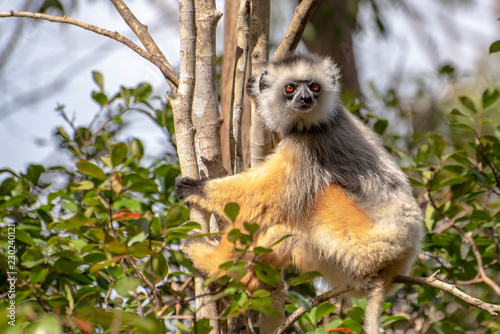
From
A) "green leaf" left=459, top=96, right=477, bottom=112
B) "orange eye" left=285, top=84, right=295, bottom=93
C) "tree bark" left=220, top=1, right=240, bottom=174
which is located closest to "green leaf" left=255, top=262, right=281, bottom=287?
"orange eye" left=285, top=84, right=295, bottom=93

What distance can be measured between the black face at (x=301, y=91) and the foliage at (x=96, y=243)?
42.3 inches

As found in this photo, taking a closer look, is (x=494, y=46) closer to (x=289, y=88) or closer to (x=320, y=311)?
(x=289, y=88)

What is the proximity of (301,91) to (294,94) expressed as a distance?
73mm

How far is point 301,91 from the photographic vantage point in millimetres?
4078

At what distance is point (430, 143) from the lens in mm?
4246

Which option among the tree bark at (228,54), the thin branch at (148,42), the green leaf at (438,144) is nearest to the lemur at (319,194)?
the green leaf at (438,144)

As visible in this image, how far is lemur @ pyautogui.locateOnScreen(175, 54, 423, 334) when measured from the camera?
3467mm

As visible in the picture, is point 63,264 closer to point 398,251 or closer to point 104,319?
point 104,319

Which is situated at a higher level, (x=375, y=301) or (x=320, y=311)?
(x=320, y=311)

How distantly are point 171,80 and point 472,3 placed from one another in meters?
7.21

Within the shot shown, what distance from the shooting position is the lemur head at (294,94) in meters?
4.04

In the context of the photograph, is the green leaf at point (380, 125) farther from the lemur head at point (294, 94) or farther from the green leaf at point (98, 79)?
the green leaf at point (98, 79)

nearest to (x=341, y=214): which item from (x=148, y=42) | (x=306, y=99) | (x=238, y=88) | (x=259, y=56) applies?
(x=306, y=99)

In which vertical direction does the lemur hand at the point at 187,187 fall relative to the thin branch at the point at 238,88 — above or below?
below
